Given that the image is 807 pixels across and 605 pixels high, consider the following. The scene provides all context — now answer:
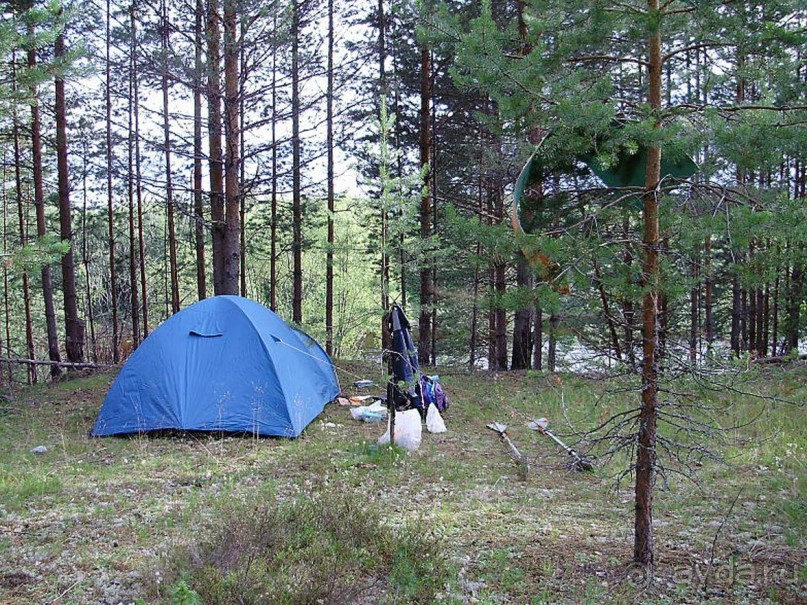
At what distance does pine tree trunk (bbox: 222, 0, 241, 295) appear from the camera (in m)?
8.95

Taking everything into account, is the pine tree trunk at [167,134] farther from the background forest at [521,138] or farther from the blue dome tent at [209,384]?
the blue dome tent at [209,384]

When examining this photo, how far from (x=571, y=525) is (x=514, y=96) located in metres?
3.06

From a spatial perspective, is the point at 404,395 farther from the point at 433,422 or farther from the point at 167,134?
the point at 167,134

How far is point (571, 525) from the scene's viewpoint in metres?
4.39

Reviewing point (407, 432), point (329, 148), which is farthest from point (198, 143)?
point (407, 432)

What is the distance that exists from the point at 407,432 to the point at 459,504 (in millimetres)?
1657

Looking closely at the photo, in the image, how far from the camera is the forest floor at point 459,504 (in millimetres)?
3328

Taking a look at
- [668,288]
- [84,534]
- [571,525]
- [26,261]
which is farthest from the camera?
[26,261]

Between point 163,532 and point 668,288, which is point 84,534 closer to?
point 163,532

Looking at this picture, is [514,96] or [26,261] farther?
[26,261]

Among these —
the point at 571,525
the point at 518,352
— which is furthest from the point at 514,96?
the point at 518,352

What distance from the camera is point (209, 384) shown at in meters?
7.03

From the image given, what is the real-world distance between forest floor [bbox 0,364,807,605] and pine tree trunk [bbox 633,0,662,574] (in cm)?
16

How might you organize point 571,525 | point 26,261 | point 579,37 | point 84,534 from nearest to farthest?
point 579,37 → point 84,534 → point 571,525 → point 26,261
